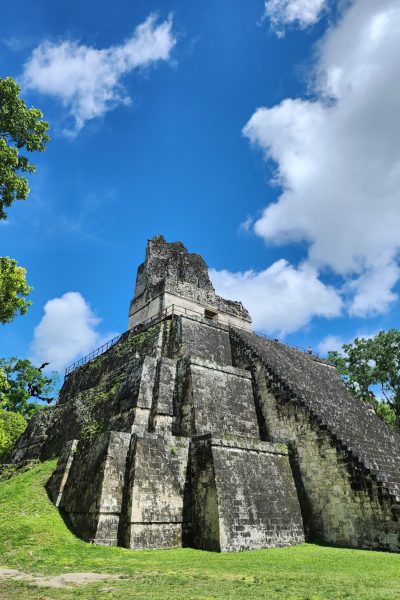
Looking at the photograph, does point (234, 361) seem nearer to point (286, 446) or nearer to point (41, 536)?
point (286, 446)

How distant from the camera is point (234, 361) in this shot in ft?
55.3

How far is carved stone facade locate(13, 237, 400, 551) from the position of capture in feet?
31.3

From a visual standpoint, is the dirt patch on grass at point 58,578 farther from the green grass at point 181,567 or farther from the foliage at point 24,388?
the foliage at point 24,388

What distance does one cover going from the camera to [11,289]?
10.6 meters

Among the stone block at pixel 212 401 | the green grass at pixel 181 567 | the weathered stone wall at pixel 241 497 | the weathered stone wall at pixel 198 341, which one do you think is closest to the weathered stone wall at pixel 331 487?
the weathered stone wall at pixel 241 497

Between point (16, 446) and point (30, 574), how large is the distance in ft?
51.6

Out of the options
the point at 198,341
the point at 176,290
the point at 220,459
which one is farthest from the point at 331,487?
the point at 176,290

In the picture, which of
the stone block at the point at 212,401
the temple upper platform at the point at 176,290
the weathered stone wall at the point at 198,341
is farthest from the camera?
the temple upper platform at the point at 176,290

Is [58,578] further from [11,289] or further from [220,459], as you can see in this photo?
[11,289]

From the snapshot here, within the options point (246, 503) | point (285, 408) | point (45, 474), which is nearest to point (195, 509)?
point (246, 503)

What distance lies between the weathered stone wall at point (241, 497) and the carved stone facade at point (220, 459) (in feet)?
0.10

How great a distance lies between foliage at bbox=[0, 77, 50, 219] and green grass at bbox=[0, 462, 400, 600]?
25.2ft

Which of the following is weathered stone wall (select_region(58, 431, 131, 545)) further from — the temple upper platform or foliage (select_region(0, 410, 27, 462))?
foliage (select_region(0, 410, 27, 462))

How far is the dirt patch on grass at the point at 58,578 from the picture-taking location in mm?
5500
